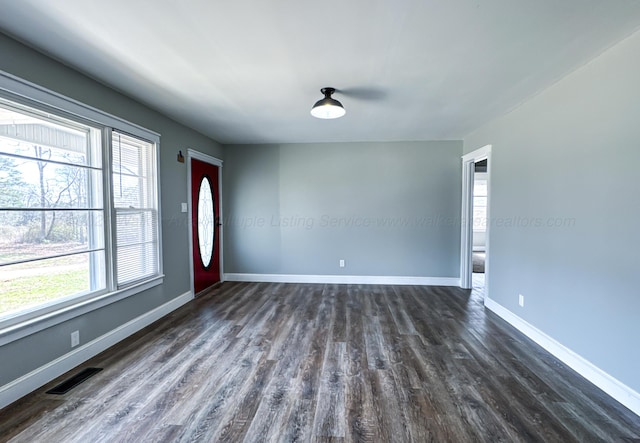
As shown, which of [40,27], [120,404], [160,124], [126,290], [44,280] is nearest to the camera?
[40,27]

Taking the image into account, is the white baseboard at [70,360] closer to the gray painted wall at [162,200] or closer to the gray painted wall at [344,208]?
the gray painted wall at [162,200]

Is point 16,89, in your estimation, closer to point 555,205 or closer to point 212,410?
point 212,410

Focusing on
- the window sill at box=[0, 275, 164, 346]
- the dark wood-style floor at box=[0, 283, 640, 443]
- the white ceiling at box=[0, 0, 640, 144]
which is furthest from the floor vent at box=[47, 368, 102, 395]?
the white ceiling at box=[0, 0, 640, 144]

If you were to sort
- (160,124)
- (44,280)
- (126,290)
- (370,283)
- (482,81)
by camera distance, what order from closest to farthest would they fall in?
1. (44,280)
2. (482,81)
3. (126,290)
4. (160,124)
5. (370,283)

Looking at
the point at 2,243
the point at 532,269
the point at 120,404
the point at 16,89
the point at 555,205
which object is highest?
the point at 16,89

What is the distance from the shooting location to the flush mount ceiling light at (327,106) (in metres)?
2.57

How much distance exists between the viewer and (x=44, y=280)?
2145mm

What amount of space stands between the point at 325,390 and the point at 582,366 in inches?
81.3

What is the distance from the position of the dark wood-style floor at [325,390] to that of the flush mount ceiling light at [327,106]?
224 centimetres

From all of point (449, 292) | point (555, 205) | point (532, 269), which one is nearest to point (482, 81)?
point (555, 205)

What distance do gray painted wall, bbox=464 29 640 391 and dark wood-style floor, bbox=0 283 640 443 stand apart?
40 centimetres

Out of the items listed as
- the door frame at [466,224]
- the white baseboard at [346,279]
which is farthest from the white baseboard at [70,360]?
the door frame at [466,224]

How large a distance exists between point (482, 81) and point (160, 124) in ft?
11.5

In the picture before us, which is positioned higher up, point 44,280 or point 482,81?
point 482,81
